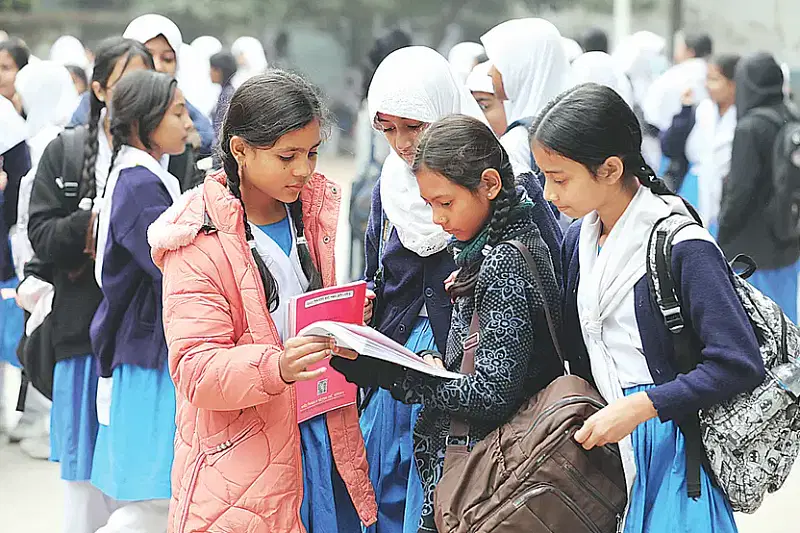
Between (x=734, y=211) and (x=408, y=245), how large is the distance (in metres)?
3.75


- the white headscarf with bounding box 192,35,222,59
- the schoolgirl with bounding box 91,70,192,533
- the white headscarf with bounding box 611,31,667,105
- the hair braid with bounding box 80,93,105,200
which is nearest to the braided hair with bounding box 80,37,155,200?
the hair braid with bounding box 80,93,105,200

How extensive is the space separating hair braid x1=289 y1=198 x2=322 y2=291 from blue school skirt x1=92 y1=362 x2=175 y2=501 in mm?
1197

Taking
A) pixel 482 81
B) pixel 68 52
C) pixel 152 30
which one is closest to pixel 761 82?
pixel 482 81

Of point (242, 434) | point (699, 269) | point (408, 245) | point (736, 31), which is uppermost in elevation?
point (699, 269)

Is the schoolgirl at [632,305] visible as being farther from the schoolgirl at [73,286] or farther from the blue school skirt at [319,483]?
the schoolgirl at [73,286]

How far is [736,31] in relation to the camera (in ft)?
56.9

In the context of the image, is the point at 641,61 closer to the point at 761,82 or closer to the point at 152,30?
the point at 761,82

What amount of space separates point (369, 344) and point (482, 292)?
0.32 m

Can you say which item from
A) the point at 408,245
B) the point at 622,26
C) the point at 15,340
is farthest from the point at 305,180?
the point at 622,26

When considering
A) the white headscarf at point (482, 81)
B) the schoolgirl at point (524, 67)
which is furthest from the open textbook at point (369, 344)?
the white headscarf at point (482, 81)

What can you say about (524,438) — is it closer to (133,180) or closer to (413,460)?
(413,460)

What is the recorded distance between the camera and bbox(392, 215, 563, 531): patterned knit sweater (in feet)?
7.27

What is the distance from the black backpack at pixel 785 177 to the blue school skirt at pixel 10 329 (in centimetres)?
401

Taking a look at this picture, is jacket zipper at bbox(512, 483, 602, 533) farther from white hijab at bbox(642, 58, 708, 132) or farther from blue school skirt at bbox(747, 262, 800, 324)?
white hijab at bbox(642, 58, 708, 132)
